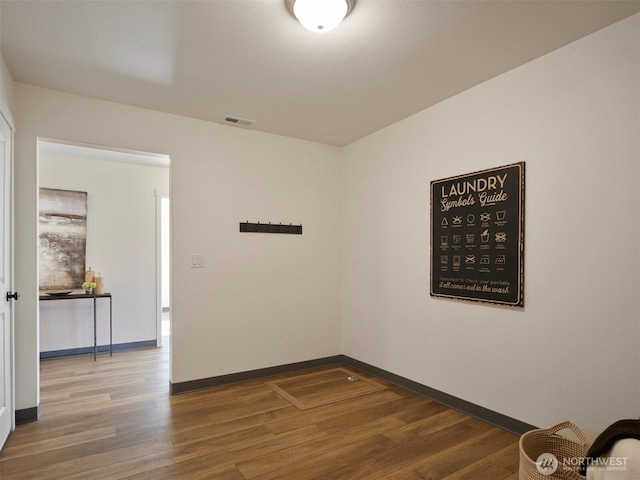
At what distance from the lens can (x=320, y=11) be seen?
1.92 meters

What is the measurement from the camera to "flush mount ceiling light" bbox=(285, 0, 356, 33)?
6.23ft

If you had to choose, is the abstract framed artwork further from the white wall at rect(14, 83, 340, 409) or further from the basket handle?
the basket handle

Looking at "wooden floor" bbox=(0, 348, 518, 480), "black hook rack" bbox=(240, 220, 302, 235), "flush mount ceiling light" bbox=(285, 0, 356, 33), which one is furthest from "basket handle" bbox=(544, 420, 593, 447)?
"black hook rack" bbox=(240, 220, 302, 235)

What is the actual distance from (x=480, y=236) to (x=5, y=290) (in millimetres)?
3319

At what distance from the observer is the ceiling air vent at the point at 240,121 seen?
355cm

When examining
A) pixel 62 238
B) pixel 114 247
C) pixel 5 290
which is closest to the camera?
pixel 5 290

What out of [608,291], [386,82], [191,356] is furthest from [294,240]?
[608,291]

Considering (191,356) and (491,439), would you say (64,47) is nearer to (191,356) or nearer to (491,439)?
(191,356)

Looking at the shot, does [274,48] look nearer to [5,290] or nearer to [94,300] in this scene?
[5,290]

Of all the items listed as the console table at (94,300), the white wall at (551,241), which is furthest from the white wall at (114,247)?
the white wall at (551,241)

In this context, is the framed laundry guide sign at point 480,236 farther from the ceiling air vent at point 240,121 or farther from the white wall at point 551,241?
the ceiling air vent at point 240,121

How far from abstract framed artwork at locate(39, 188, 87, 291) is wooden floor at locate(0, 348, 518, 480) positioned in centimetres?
159

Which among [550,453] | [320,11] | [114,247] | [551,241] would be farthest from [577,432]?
[114,247]

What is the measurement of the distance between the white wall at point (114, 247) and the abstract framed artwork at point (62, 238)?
3.3 inches
